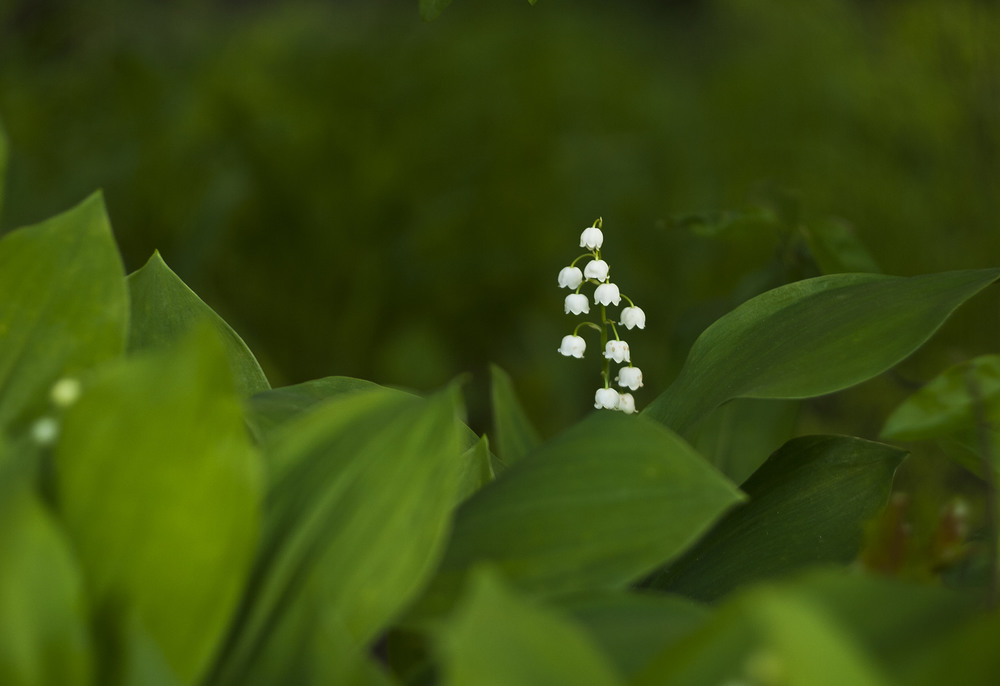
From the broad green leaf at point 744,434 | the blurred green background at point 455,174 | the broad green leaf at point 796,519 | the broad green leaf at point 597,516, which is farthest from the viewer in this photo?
the blurred green background at point 455,174

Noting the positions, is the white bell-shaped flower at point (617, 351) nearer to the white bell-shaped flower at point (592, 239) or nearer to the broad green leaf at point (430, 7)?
the white bell-shaped flower at point (592, 239)

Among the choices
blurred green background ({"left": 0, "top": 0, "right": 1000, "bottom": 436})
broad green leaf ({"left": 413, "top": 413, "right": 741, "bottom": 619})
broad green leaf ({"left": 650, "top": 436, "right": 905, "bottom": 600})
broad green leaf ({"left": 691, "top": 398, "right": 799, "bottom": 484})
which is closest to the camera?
broad green leaf ({"left": 413, "top": 413, "right": 741, "bottom": 619})

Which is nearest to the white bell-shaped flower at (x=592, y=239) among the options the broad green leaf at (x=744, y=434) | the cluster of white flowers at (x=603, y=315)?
the cluster of white flowers at (x=603, y=315)

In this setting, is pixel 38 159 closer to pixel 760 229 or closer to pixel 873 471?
pixel 760 229

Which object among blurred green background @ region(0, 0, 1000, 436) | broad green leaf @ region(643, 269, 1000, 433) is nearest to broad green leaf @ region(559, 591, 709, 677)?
broad green leaf @ region(643, 269, 1000, 433)

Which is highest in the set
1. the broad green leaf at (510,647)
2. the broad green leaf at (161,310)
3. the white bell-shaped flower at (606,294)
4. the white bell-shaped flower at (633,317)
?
the broad green leaf at (161,310)

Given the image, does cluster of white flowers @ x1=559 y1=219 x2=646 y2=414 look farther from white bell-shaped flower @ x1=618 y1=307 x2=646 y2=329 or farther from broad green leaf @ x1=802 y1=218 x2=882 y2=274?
broad green leaf @ x1=802 y1=218 x2=882 y2=274

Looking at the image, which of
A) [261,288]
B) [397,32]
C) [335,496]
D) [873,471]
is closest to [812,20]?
[397,32]
